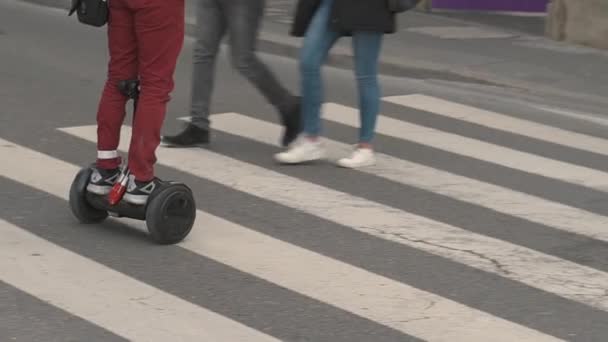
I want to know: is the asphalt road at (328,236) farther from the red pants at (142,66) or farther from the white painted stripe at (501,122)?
the red pants at (142,66)

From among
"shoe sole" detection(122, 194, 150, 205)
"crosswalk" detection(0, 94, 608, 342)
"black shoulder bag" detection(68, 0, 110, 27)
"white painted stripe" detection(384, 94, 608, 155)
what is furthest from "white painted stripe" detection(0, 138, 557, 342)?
"white painted stripe" detection(384, 94, 608, 155)

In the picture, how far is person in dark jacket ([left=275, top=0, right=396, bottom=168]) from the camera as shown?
8.18 metres

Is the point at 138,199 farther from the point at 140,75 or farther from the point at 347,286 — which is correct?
the point at 347,286

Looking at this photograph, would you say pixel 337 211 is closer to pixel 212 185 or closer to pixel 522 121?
pixel 212 185

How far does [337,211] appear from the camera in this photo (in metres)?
7.45

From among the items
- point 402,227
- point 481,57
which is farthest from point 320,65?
point 481,57

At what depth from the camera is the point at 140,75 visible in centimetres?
667

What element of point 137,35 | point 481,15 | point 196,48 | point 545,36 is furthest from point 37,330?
point 481,15

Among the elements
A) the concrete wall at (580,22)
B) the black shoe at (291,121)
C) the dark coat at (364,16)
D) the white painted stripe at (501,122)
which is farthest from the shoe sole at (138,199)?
the concrete wall at (580,22)

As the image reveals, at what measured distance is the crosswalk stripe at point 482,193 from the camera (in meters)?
7.45

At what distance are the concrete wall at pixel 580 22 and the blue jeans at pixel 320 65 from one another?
5275mm

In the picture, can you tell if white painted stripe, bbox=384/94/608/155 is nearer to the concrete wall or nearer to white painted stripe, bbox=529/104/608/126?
white painted stripe, bbox=529/104/608/126

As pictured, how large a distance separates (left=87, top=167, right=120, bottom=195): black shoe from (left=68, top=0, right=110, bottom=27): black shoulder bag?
28.1 inches

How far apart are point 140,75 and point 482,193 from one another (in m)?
2.31
